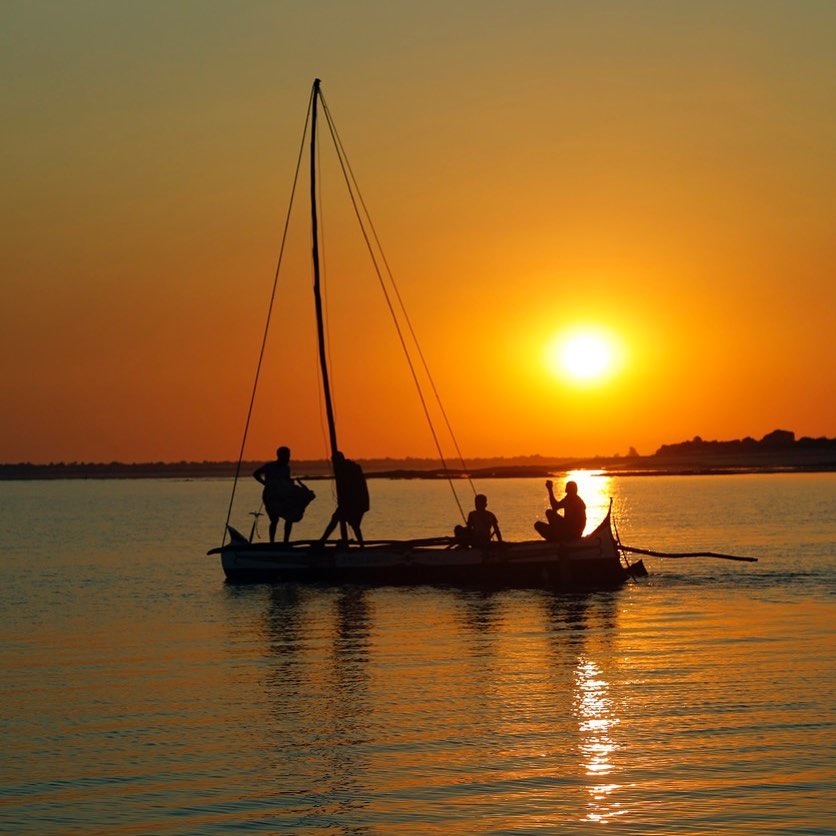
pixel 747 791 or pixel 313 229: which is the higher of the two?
pixel 313 229

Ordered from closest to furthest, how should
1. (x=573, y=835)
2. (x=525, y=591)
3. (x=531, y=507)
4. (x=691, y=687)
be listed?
(x=573, y=835)
(x=691, y=687)
(x=525, y=591)
(x=531, y=507)

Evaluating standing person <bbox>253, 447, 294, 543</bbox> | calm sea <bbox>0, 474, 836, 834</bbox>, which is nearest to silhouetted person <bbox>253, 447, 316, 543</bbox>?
standing person <bbox>253, 447, 294, 543</bbox>

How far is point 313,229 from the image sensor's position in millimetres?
35875

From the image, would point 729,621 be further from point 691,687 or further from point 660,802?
point 660,802

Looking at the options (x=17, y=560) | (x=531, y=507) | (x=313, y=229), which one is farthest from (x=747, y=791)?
(x=531, y=507)

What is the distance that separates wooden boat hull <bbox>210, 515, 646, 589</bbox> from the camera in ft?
109

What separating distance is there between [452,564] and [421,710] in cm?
1635

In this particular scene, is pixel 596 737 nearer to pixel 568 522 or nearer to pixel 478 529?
pixel 568 522

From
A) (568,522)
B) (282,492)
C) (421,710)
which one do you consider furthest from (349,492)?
(421,710)

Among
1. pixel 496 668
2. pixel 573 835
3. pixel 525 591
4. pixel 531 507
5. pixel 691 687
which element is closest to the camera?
pixel 573 835

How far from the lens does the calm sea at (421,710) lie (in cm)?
1266

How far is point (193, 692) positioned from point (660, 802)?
28.3 ft

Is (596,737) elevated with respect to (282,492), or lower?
lower

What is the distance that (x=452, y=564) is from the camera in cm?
3372
